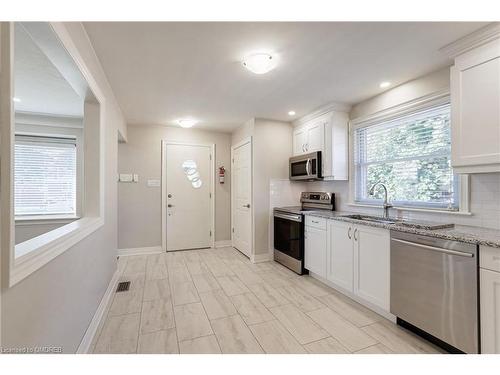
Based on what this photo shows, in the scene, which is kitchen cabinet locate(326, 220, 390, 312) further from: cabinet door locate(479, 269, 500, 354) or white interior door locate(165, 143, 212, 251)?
white interior door locate(165, 143, 212, 251)

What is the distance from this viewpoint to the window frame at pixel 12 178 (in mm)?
836

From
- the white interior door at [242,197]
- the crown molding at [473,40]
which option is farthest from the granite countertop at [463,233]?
the white interior door at [242,197]

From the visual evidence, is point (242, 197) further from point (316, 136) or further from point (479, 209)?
point (479, 209)

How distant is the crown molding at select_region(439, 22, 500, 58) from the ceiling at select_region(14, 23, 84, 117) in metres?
2.70

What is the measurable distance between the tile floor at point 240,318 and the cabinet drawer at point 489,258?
0.77 m

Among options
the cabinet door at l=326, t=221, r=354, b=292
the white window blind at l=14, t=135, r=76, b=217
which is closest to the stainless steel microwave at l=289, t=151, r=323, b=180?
the cabinet door at l=326, t=221, r=354, b=292

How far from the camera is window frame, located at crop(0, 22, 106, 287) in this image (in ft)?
2.74

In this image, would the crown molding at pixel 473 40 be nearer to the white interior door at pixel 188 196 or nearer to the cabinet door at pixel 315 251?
the cabinet door at pixel 315 251

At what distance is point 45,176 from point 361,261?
489cm

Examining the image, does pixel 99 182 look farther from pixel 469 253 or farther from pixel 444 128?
pixel 444 128

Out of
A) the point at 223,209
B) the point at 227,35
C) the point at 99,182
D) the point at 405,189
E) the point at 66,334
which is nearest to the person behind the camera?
the point at 66,334
